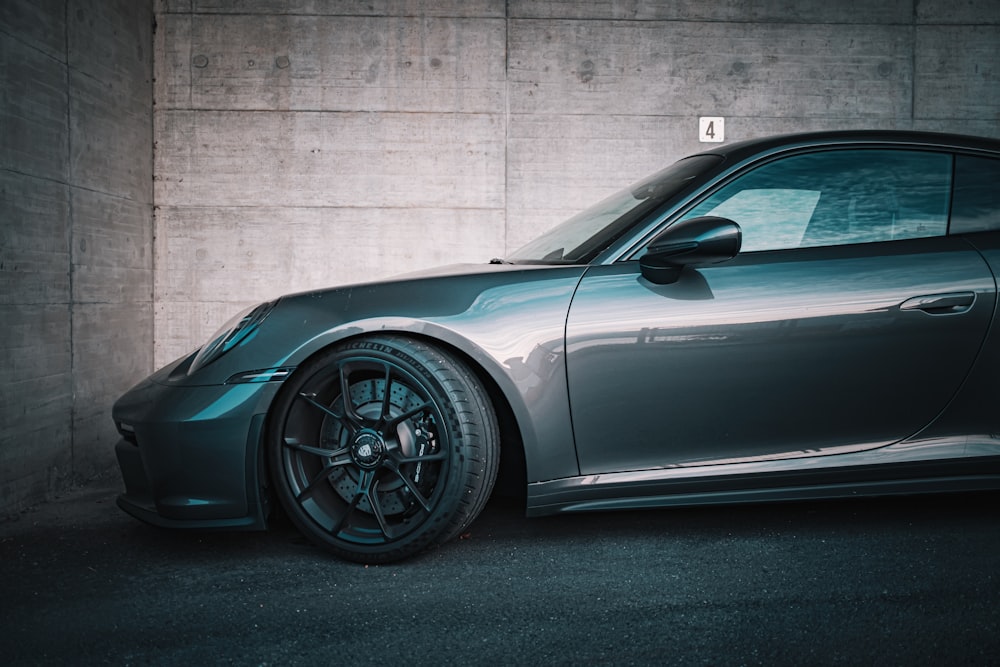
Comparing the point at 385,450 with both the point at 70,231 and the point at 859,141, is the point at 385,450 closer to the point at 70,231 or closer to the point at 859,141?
the point at 859,141

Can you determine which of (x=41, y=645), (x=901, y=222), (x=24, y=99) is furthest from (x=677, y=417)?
(x=24, y=99)

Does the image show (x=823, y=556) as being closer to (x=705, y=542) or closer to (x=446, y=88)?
(x=705, y=542)

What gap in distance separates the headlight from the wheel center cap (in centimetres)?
52

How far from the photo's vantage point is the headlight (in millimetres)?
2555

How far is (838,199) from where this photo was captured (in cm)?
270

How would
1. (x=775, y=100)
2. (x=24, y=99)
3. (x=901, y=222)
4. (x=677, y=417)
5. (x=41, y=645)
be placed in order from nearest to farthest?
(x=41, y=645), (x=677, y=417), (x=901, y=222), (x=24, y=99), (x=775, y=100)

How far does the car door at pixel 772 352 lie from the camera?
2.47 meters

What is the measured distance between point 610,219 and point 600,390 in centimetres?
75

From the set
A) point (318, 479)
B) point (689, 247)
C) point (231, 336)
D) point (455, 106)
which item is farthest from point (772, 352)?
point (455, 106)

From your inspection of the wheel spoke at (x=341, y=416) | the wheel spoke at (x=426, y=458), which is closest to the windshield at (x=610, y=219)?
the wheel spoke at (x=426, y=458)

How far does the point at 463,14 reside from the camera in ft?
17.0

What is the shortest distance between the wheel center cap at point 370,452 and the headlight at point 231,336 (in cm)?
52

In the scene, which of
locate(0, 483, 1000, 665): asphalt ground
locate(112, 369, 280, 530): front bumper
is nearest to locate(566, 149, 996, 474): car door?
locate(0, 483, 1000, 665): asphalt ground

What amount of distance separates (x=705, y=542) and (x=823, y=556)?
1.23ft
